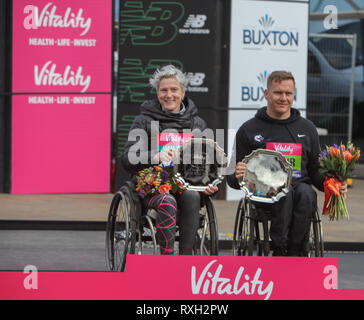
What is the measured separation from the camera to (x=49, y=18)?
10625 millimetres

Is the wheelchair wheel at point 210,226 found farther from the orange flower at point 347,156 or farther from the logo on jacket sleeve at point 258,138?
the orange flower at point 347,156

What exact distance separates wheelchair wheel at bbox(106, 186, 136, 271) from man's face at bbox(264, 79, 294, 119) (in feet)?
3.35

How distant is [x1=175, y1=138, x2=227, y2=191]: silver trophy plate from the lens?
5.18 m

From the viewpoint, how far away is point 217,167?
17.3 feet

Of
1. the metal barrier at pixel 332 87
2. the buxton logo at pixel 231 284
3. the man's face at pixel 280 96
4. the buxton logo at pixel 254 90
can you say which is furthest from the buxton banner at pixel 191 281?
the metal barrier at pixel 332 87

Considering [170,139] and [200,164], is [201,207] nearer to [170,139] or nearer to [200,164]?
[200,164]

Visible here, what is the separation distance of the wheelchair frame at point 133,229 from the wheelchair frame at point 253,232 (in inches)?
7.7

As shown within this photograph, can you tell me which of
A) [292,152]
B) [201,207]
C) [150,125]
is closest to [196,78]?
[150,125]

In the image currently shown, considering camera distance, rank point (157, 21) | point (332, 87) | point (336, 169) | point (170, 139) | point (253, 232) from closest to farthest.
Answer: point (336, 169), point (253, 232), point (170, 139), point (157, 21), point (332, 87)

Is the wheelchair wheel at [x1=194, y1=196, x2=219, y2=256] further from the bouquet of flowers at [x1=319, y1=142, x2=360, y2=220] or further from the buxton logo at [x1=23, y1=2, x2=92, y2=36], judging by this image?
the buxton logo at [x1=23, y1=2, x2=92, y2=36]

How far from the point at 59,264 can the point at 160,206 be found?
1.66 meters

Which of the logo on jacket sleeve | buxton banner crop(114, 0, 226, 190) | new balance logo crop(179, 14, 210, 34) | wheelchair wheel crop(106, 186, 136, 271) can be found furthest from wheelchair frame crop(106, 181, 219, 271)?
new balance logo crop(179, 14, 210, 34)

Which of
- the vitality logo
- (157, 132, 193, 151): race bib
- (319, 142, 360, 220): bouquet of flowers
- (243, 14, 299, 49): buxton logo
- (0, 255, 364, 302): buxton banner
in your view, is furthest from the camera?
(243, 14, 299, 49): buxton logo

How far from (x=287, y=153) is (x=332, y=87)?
847 centimetres
